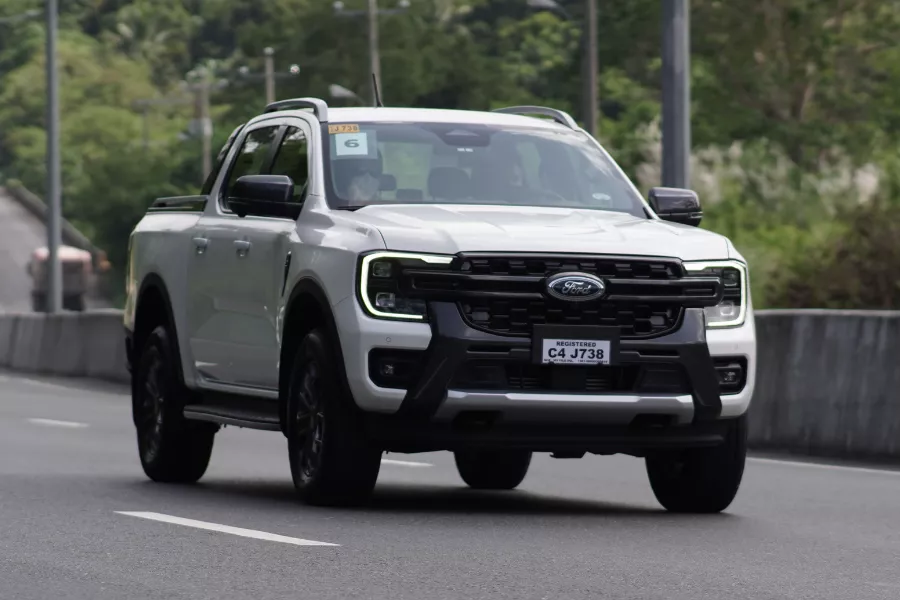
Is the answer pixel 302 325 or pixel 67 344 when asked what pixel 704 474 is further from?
pixel 67 344

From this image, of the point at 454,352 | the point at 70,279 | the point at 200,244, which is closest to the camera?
the point at 454,352

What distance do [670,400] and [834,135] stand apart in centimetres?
4785

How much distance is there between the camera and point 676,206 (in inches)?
492

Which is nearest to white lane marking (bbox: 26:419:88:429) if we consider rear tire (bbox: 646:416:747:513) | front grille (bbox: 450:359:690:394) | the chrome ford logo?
rear tire (bbox: 646:416:747:513)

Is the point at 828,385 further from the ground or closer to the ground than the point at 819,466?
further from the ground

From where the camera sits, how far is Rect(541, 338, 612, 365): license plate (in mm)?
11117

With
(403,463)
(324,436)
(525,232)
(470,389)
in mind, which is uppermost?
(525,232)

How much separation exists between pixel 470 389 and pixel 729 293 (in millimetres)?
1403

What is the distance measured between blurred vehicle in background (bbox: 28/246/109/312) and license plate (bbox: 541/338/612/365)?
57.4 metres

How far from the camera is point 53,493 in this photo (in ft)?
41.8

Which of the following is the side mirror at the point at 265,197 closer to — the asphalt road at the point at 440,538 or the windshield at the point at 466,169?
the windshield at the point at 466,169

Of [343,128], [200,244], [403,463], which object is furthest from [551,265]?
[403,463]

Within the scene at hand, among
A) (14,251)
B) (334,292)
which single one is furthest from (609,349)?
(14,251)

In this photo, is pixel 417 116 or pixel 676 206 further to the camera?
pixel 417 116
